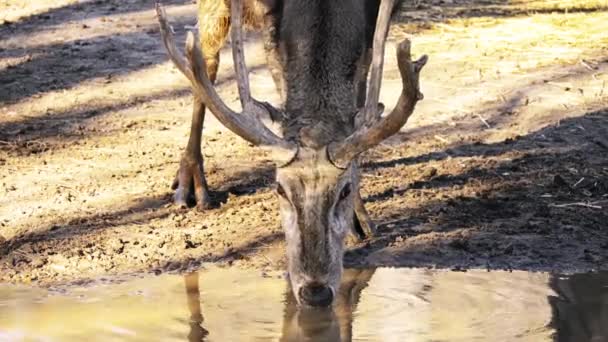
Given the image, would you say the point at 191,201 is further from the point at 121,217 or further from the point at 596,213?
the point at 596,213

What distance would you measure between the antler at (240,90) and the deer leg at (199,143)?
197 cm

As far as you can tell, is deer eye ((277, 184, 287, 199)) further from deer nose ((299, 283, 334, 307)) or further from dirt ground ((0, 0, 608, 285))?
dirt ground ((0, 0, 608, 285))

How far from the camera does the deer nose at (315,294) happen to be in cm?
649

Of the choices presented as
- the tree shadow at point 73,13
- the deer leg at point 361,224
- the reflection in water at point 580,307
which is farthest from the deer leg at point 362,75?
the tree shadow at point 73,13

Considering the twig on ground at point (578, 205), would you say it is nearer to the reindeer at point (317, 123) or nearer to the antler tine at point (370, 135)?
the reindeer at point (317, 123)

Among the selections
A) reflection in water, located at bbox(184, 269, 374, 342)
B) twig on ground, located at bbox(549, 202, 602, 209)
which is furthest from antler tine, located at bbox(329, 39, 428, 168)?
twig on ground, located at bbox(549, 202, 602, 209)

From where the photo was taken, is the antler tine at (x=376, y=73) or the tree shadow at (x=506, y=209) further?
the tree shadow at (x=506, y=209)

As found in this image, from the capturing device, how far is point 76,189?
9125 mm

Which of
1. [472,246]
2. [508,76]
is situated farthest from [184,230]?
[508,76]

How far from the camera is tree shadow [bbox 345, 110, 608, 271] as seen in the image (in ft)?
25.1

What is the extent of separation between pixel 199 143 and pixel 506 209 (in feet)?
7.27

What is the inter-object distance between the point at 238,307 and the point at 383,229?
63.3 inches

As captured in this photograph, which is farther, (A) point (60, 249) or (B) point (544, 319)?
(A) point (60, 249)

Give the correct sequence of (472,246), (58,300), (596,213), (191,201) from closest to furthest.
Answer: (58,300) < (472,246) < (596,213) < (191,201)
